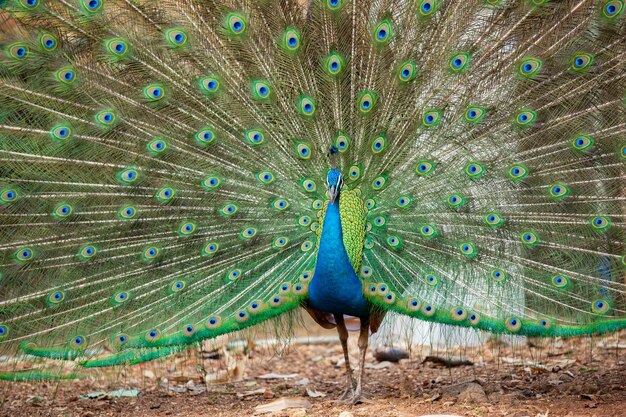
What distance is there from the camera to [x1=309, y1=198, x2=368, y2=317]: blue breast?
4945 mm

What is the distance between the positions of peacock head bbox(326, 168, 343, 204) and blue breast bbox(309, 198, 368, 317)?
143 millimetres

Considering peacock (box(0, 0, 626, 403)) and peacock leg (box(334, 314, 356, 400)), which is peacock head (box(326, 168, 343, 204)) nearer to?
peacock (box(0, 0, 626, 403))

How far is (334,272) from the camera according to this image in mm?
4949

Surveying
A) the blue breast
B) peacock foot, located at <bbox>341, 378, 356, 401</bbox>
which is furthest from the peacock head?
peacock foot, located at <bbox>341, 378, 356, 401</bbox>

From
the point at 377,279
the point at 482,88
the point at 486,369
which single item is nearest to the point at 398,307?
the point at 377,279

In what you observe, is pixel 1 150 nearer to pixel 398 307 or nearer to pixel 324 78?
pixel 324 78

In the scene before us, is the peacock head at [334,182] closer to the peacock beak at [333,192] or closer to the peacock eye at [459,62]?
the peacock beak at [333,192]

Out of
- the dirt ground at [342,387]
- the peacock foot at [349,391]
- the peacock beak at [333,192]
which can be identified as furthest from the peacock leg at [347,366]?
the peacock beak at [333,192]

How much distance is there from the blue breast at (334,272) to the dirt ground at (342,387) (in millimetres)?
756

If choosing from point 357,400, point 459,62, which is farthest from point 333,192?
point 357,400

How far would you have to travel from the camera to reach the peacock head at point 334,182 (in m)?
4.73

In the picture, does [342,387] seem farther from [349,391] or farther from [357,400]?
[357,400]

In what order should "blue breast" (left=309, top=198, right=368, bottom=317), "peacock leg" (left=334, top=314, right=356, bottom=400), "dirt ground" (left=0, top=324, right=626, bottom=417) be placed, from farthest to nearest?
"peacock leg" (left=334, top=314, right=356, bottom=400) < "dirt ground" (left=0, top=324, right=626, bottom=417) < "blue breast" (left=309, top=198, right=368, bottom=317)

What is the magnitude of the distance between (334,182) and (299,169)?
1.79 ft
